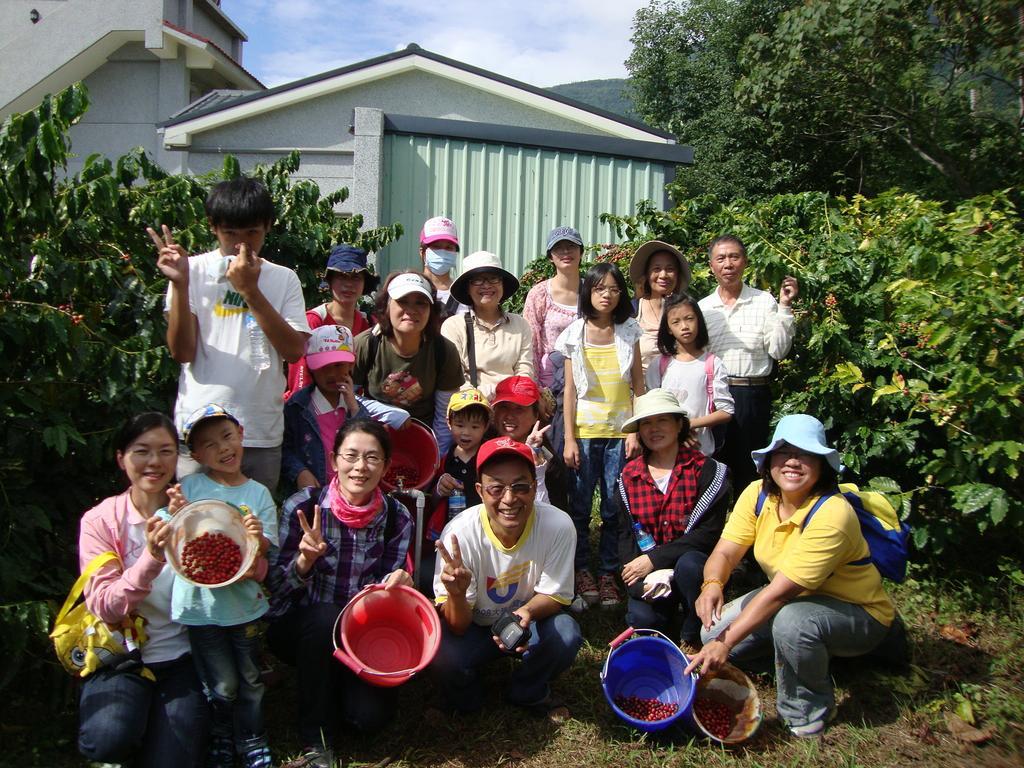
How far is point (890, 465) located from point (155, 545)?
3.90m

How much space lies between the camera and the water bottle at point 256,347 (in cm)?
344

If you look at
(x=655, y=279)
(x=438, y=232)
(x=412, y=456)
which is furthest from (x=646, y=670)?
(x=438, y=232)

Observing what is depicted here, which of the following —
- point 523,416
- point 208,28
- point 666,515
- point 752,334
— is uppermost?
point 208,28

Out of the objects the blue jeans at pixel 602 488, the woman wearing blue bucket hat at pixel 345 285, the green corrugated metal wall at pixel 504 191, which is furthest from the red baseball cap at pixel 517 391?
the green corrugated metal wall at pixel 504 191

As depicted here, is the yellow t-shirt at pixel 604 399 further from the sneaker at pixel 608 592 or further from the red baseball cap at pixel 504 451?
the red baseball cap at pixel 504 451

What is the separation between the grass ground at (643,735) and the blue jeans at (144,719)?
380 mm

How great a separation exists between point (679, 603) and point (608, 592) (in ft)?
1.67

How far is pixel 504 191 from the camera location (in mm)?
9055

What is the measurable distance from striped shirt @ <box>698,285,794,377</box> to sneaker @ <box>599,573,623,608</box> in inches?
54.7

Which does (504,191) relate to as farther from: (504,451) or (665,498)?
(504,451)

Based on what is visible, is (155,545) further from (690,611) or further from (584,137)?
(584,137)

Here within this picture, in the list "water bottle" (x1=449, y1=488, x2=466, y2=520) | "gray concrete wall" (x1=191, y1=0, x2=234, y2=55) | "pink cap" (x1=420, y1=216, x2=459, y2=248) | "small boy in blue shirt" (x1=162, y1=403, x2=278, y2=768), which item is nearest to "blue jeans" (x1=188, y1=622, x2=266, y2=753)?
"small boy in blue shirt" (x1=162, y1=403, x2=278, y2=768)

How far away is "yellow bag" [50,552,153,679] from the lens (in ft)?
9.44

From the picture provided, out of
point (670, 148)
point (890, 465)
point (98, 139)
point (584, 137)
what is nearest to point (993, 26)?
point (670, 148)
